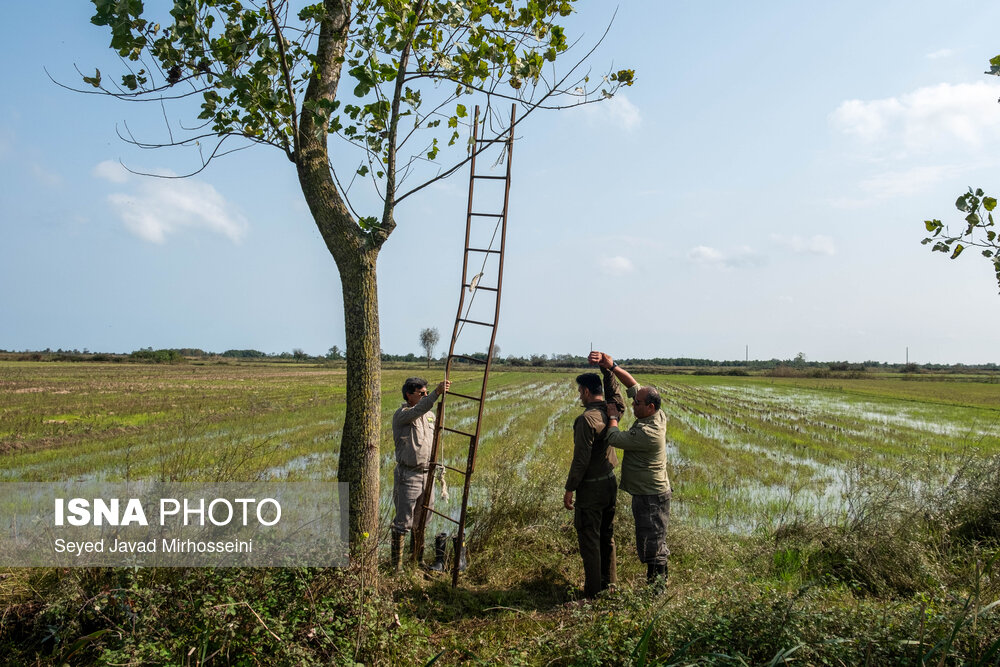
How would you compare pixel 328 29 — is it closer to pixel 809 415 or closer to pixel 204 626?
pixel 204 626

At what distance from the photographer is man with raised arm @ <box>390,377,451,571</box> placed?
203 inches

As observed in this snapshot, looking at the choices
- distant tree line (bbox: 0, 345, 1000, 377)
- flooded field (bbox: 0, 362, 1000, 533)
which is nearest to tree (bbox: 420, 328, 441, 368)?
distant tree line (bbox: 0, 345, 1000, 377)

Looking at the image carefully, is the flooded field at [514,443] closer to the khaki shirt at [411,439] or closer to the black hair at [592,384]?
the khaki shirt at [411,439]

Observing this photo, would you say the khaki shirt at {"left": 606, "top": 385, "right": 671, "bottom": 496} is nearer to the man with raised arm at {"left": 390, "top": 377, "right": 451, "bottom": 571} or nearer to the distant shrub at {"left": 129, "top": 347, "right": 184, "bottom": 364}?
the man with raised arm at {"left": 390, "top": 377, "right": 451, "bottom": 571}

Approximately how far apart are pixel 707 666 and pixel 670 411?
20.8 metres

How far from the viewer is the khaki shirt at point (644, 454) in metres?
4.70

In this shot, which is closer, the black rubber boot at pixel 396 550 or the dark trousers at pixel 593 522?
the dark trousers at pixel 593 522

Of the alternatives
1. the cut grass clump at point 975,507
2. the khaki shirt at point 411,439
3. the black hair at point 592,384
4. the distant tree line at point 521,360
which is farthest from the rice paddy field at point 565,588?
the distant tree line at point 521,360

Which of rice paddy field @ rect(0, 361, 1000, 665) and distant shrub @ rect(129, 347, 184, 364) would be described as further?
distant shrub @ rect(129, 347, 184, 364)

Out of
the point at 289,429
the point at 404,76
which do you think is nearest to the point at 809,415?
the point at 289,429

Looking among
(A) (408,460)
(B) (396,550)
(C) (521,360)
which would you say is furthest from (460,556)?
(C) (521,360)

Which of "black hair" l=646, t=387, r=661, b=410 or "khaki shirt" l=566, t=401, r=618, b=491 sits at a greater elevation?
"black hair" l=646, t=387, r=661, b=410

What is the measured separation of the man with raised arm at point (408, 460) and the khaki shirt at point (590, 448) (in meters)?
1.40

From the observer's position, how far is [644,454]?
15.8 ft
